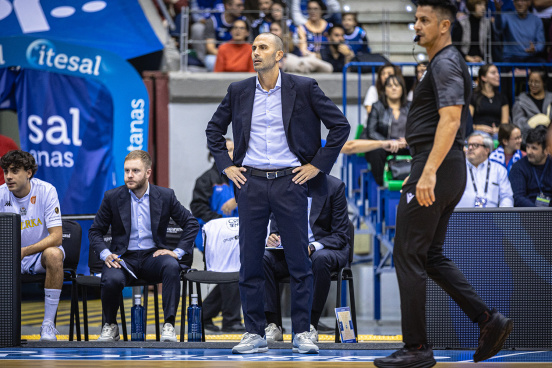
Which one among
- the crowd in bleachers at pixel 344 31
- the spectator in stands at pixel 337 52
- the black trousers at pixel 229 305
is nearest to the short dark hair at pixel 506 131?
the crowd in bleachers at pixel 344 31

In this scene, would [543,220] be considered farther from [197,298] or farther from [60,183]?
[60,183]

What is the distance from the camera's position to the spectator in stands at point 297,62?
1173cm

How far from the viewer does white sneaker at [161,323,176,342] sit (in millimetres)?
6578

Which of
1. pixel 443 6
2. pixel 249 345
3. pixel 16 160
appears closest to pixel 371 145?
pixel 16 160

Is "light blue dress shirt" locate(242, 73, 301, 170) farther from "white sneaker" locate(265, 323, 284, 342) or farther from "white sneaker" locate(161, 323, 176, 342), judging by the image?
"white sneaker" locate(161, 323, 176, 342)

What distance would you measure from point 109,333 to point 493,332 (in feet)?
10.4

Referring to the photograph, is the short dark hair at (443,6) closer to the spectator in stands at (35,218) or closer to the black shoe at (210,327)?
the spectator in stands at (35,218)

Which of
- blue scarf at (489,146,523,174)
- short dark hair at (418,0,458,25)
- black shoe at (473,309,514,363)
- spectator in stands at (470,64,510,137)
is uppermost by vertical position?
spectator in stands at (470,64,510,137)

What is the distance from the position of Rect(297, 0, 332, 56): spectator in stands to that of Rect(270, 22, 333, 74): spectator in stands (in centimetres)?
21

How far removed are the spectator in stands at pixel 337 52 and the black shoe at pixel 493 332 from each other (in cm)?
775

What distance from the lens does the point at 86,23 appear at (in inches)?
444

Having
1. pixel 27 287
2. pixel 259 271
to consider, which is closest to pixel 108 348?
pixel 259 271

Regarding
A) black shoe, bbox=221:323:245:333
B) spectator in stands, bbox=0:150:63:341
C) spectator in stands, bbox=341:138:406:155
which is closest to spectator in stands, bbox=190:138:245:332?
black shoe, bbox=221:323:245:333

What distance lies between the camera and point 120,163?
36.4 feet
